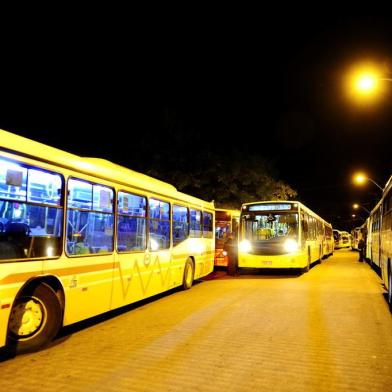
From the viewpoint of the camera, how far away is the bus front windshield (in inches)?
728

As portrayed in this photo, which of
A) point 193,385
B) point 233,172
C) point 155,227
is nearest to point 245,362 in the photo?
point 193,385

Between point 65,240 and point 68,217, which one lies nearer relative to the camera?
point 65,240

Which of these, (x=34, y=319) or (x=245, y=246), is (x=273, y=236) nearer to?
(x=245, y=246)

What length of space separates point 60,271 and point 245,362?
301 centimetres

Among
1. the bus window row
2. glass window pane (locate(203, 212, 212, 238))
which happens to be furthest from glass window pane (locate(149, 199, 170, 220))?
glass window pane (locate(203, 212, 212, 238))

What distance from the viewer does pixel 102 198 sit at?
8.59 m

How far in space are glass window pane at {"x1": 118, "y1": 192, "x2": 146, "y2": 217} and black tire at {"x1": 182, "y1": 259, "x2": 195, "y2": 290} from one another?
3806mm

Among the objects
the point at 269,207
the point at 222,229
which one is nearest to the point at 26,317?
the point at 269,207

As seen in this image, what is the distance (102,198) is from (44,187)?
1.76 metres

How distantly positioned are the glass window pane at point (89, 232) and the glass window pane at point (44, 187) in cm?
44

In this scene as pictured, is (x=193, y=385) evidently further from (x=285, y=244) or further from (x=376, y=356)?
(x=285, y=244)

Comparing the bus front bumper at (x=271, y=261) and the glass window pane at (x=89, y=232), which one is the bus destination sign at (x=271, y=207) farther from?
the glass window pane at (x=89, y=232)

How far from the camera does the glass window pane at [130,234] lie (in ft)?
30.2

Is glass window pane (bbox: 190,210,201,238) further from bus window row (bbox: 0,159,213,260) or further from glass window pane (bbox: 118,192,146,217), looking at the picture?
glass window pane (bbox: 118,192,146,217)
